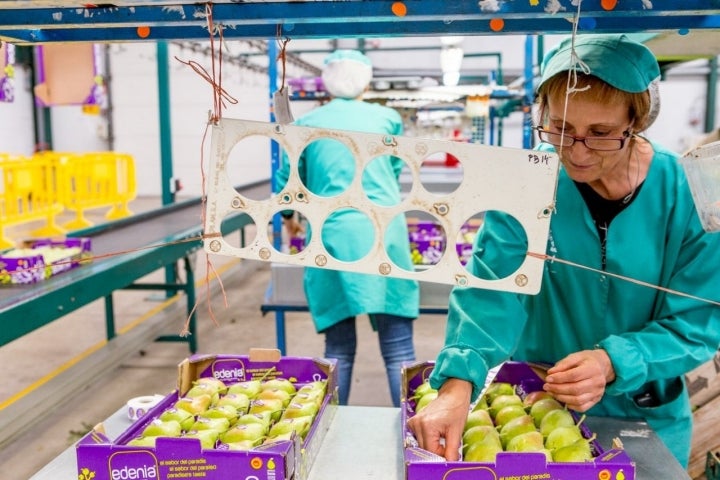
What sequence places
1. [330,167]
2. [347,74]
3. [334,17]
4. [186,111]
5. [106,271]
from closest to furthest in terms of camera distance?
[334,17] → [330,167] → [347,74] → [106,271] → [186,111]

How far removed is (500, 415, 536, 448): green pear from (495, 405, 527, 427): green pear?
3cm

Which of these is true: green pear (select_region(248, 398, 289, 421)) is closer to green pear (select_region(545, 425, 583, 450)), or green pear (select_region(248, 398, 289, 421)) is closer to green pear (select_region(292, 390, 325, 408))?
green pear (select_region(292, 390, 325, 408))

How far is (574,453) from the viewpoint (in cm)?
121

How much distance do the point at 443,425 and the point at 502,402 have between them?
0.24 metres

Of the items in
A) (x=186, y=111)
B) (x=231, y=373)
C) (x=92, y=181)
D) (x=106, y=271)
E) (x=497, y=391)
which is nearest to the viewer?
(x=497, y=391)

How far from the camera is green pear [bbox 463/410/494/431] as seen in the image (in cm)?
137

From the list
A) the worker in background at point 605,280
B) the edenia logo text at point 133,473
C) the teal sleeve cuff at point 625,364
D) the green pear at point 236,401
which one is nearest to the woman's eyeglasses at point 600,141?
the worker in background at point 605,280

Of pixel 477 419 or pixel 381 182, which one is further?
pixel 381 182

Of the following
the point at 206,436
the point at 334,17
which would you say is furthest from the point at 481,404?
the point at 334,17

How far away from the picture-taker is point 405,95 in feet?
14.8

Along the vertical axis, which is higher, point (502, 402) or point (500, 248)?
point (500, 248)

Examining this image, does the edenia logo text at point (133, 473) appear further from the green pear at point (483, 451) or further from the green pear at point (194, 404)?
the green pear at point (483, 451)

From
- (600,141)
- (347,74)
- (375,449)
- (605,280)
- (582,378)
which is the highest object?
(347,74)

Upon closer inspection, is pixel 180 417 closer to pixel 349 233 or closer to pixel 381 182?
pixel 349 233
